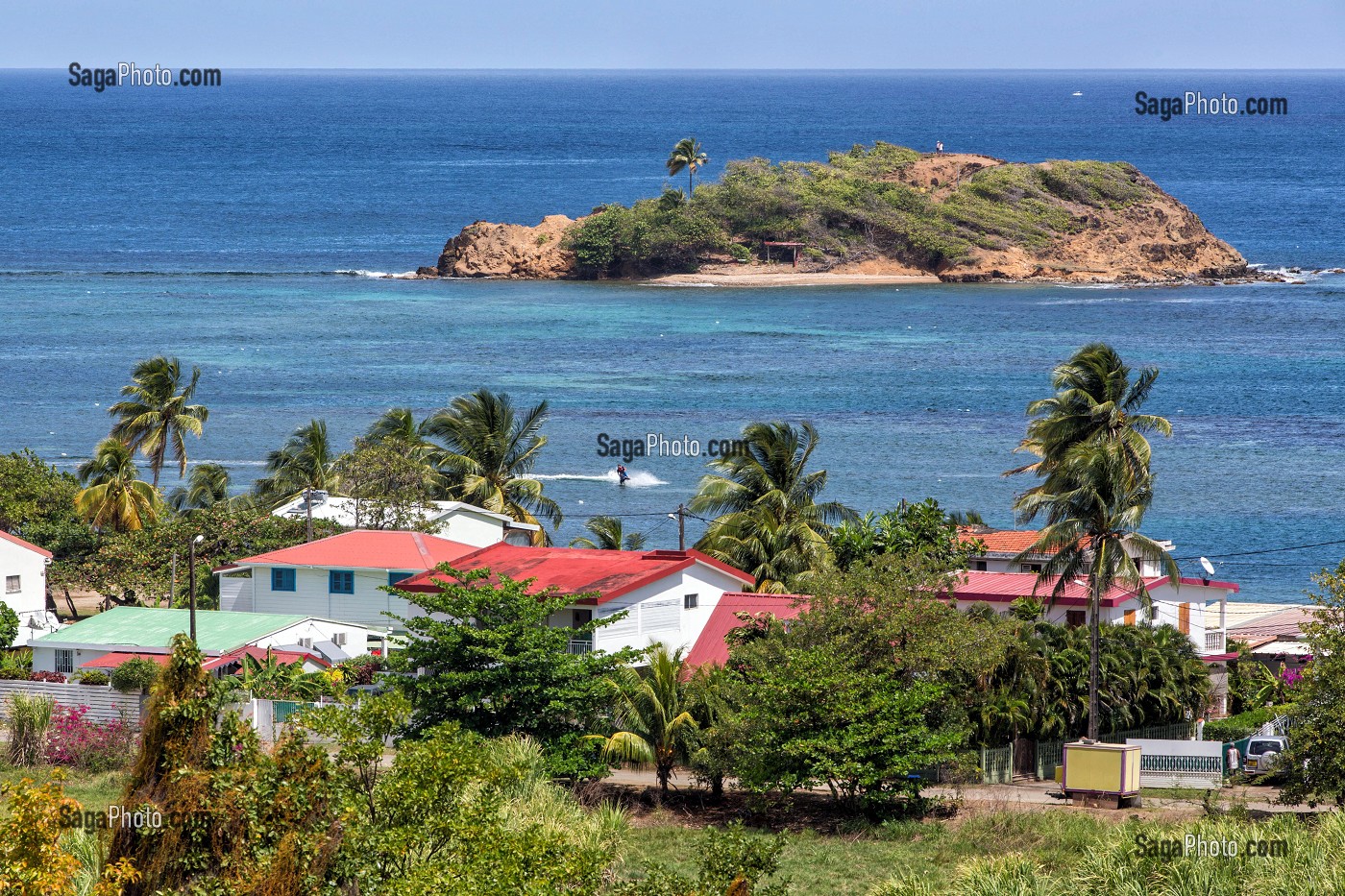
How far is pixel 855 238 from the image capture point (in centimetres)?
16288

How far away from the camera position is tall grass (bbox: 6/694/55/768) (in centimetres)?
3581

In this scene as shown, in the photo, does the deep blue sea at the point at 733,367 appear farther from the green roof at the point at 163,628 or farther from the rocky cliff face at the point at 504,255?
the green roof at the point at 163,628

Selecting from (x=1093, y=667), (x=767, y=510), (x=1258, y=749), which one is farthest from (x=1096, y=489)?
(x=767, y=510)

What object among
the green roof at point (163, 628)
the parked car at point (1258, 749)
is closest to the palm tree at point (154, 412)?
the green roof at point (163, 628)

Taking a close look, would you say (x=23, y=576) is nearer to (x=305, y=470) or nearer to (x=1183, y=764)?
(x=305, y=470)

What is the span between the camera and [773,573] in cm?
4828

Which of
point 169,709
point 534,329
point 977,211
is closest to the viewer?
point 169,709

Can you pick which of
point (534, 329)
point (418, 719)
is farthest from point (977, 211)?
point (418, 719)

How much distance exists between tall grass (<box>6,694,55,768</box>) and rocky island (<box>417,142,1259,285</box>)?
124m

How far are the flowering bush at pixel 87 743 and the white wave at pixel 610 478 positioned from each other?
1833 inches

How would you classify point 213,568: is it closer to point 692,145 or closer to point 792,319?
point 792,319

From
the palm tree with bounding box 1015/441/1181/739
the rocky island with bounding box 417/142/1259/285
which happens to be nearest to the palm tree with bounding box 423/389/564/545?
the palm tree with bounding box 1015/441/1181/739

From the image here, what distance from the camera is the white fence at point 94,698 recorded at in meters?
37.2

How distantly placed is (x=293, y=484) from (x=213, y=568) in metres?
11.0
